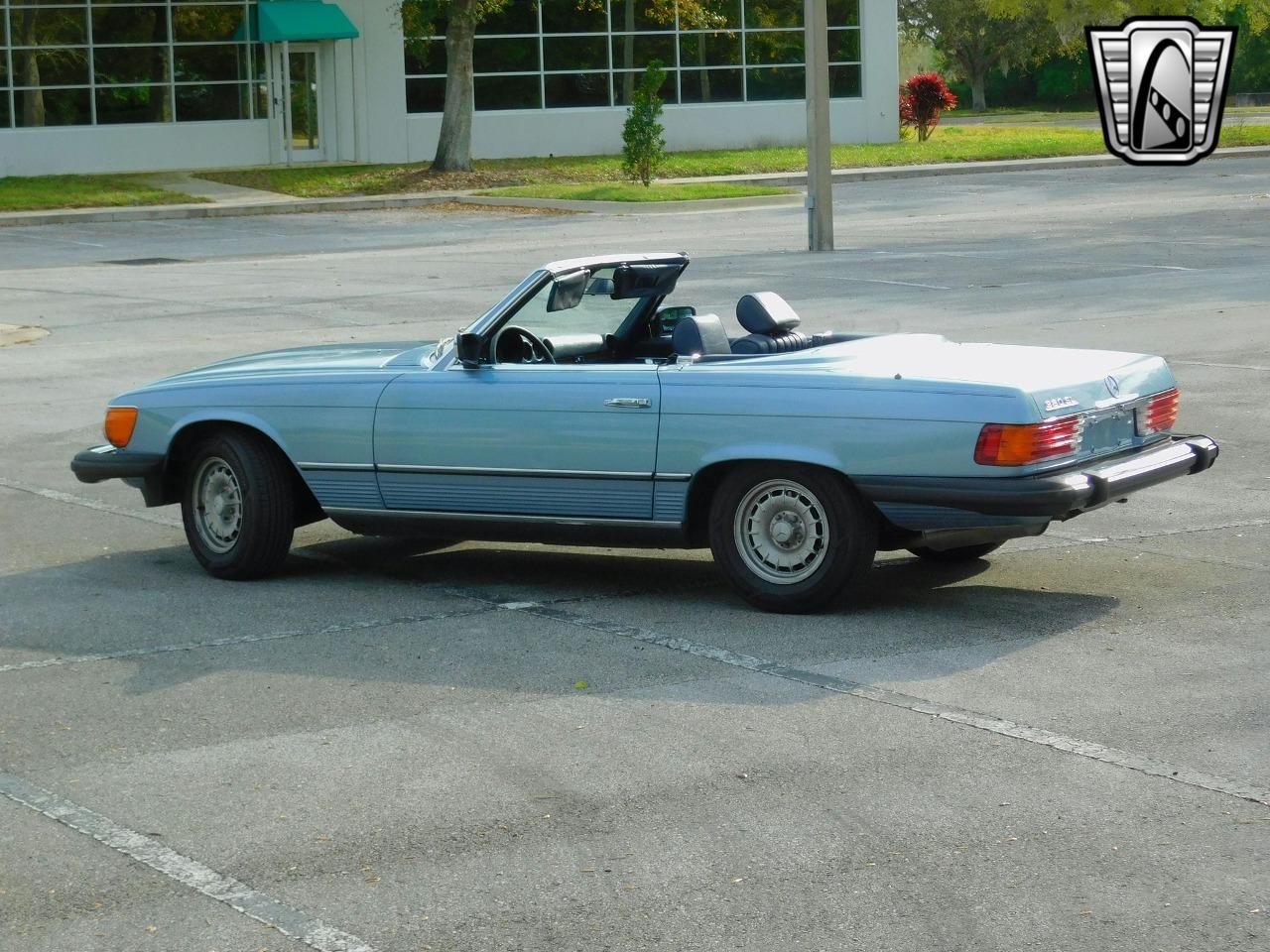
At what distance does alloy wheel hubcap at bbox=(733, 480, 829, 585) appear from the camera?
725cm

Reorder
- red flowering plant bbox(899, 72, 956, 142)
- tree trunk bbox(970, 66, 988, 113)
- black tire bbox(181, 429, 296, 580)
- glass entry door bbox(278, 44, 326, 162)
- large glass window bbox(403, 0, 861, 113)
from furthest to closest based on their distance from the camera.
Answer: tree trunk bbox(970, 66, 988, 113)
red flowering plant bbox(899, 72, 956, 142)
large glass window bbox(403, 0, 861, 113)
glass entry door bbox(278, 44, 326, 162)
black tire bbox(181, 429, 296, 580)

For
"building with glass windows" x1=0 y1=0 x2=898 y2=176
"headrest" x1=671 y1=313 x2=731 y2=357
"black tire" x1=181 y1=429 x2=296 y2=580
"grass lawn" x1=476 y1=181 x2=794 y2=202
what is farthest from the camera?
"building with glass windows" x1=0 y1=0 x2=898 y2=176

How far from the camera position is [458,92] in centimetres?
4106

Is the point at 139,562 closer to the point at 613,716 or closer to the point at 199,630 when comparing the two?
the point at 199,630

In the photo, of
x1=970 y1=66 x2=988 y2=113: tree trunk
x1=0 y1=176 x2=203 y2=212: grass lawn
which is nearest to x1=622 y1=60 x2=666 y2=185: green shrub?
x1=0 y1=176 x2=203 y2=212: grass lawn

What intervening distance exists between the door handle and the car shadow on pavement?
2.67 feet

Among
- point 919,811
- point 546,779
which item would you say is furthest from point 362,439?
point 919,811

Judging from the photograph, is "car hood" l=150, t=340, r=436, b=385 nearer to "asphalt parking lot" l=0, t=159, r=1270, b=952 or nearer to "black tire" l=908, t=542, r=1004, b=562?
"asphalt parking lot" l=0, t=159, r=1270, b=952

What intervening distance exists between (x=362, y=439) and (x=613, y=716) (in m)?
2.33

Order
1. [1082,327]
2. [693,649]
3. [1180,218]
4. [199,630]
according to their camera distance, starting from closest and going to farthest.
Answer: [693,649], [199,630], [1082,327], [1180,218]

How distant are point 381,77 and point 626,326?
39.5 meters

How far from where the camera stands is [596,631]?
724 centimetres

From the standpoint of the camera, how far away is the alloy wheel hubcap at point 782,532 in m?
7.25

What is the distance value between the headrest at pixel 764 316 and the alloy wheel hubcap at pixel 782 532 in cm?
96
